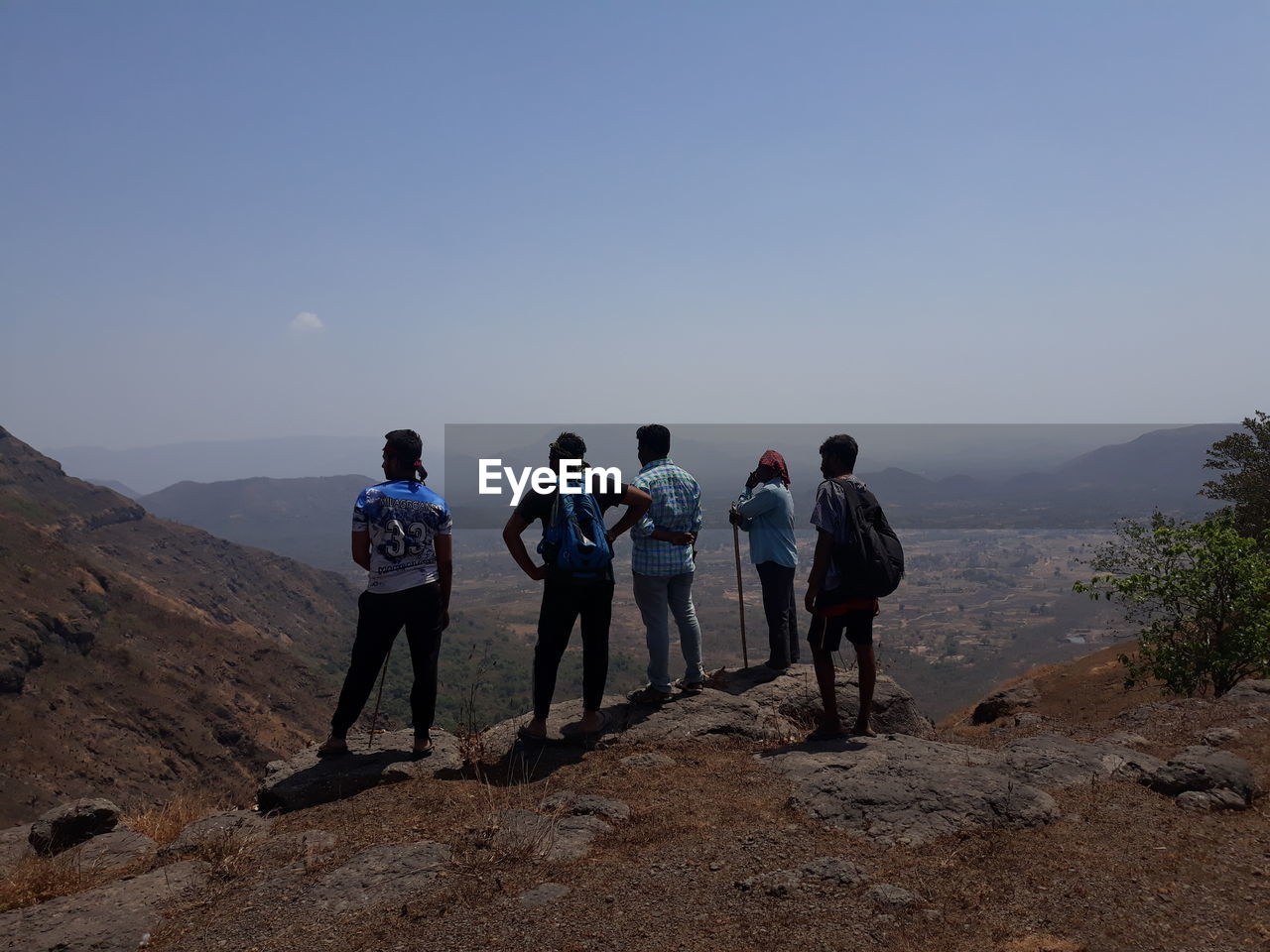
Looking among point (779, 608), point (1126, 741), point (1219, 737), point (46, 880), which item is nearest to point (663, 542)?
point (779, 608)

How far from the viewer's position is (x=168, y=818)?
5.21 metres

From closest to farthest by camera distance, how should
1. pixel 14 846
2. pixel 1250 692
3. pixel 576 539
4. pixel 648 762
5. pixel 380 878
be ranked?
pixel 380 878
pixel 14 846
pixel 576 539
pixel 648 762
pixel 1250 692

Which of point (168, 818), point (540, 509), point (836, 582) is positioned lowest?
point (168, 818)

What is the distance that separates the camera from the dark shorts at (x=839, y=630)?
545 cm

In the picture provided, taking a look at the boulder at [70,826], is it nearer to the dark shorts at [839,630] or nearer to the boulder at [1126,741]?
the dark shorts at [839,630]

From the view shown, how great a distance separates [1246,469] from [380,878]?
25.0m

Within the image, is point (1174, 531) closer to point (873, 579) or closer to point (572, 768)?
point (873, 579)

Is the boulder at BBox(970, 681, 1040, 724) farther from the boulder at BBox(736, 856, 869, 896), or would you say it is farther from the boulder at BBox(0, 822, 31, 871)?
the boulder at BBox(0, 822, 31, 871)

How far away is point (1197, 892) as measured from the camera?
10.9 feet

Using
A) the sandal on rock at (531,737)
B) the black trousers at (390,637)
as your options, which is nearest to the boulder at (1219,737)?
the sandal on rock at (531,737)

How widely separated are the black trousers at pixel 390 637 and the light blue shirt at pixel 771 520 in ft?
9.36

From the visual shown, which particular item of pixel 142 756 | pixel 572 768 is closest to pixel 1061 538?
pixel 142 756

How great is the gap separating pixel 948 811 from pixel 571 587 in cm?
263

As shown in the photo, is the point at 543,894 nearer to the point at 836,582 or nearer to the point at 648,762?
the point at 648,762
